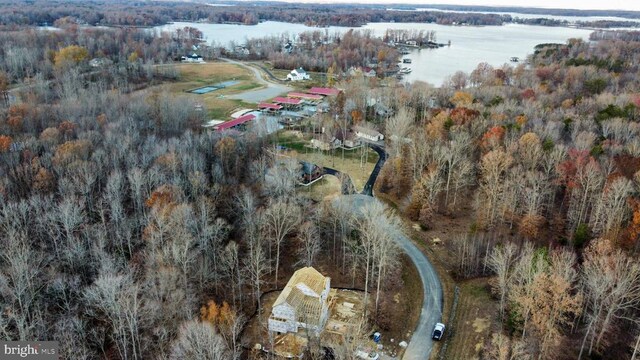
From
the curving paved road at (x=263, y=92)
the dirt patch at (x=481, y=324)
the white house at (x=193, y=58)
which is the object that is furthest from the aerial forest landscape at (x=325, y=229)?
the white house at (x=193, y=58)

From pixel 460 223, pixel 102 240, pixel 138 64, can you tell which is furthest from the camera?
pixel 138 64

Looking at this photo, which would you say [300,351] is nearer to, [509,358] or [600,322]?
[509,358]

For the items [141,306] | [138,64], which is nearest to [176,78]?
[138,64]

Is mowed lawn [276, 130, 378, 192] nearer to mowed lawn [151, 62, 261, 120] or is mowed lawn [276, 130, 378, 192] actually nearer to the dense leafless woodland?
the dense leafless woodland

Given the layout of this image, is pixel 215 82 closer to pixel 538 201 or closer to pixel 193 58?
pixel 193 58

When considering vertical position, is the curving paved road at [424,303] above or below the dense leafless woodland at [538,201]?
below

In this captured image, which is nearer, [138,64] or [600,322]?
[600,322]

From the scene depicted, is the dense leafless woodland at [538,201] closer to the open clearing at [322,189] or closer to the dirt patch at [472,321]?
the dirt patch at [472,321]

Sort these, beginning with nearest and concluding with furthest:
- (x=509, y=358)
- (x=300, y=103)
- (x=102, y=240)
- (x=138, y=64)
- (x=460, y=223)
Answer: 1. (x=509, y=358)
2. (x=102, y=240)
3. (x=460, y=223)
4. (x=300, y=103)
5. (x=138, y=64)
